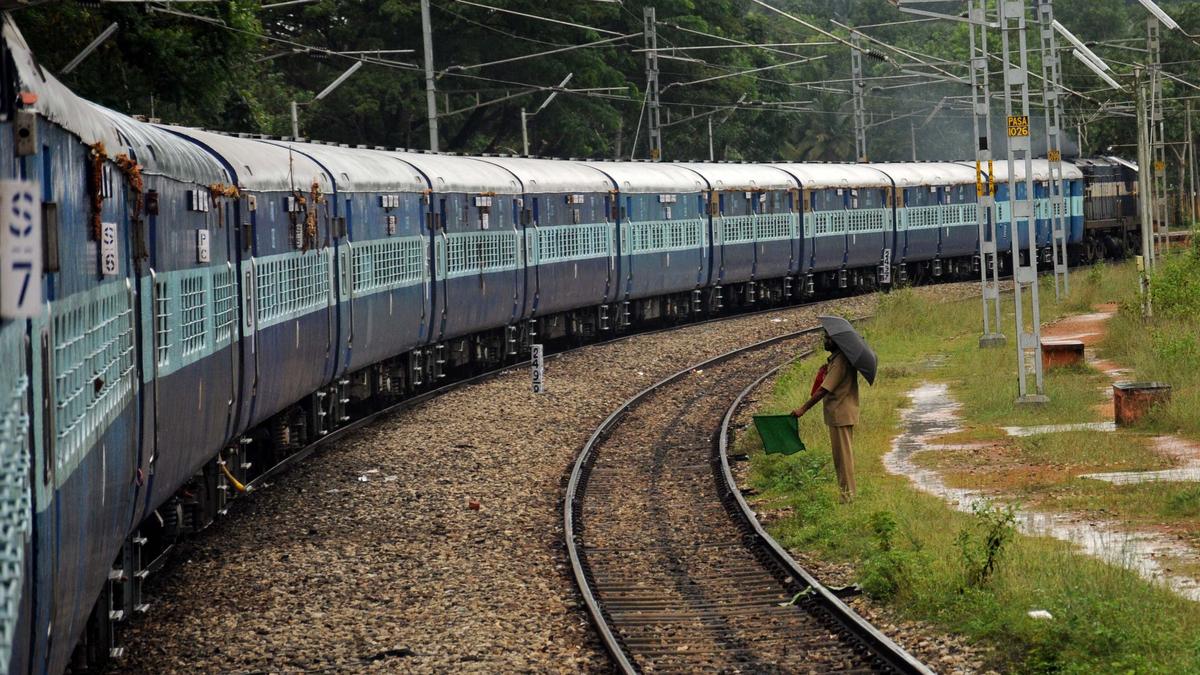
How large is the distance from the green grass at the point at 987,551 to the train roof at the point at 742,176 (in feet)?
49.2

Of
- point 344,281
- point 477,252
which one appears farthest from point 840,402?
point 477,252

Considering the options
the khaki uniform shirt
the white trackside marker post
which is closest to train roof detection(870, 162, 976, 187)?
the white trackside marker post

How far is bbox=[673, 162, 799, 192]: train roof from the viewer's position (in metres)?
39.1

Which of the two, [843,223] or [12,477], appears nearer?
[12,477]

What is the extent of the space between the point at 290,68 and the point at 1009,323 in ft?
100

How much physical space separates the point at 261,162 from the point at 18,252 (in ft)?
39.6

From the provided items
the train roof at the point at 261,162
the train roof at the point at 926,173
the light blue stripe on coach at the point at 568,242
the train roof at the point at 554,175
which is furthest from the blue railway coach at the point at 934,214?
the train roof at the point at 261,162

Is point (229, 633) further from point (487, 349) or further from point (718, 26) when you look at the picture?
point (718, 26)

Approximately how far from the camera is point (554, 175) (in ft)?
102

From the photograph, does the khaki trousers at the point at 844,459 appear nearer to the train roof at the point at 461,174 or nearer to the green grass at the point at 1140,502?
the green grass at the point at 1140,502

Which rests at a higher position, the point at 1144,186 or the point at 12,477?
the point at 1144,186

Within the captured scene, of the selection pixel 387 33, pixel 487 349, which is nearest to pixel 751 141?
pixel 387 33

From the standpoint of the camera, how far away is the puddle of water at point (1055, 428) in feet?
63.3

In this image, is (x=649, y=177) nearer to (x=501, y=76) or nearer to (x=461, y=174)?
(x=461, y=174)
